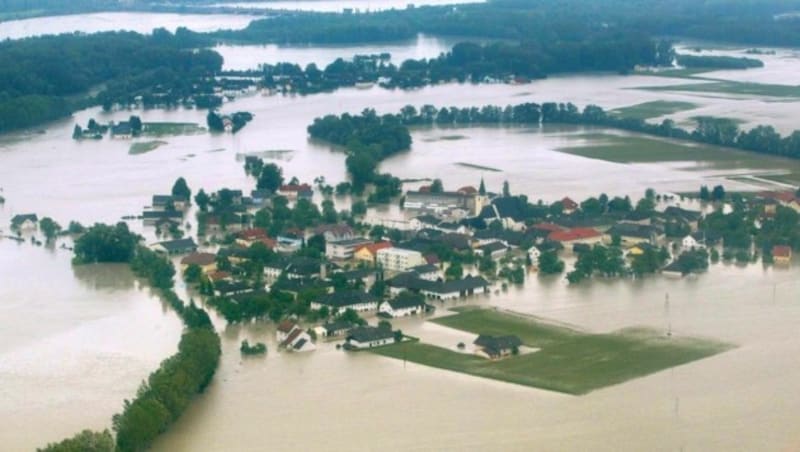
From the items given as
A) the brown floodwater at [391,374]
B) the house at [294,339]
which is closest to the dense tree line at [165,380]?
the brown floodwater at [391,374]

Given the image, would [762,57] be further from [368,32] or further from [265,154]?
[265,154]

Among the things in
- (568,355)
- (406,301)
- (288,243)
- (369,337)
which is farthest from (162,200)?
(568,355)

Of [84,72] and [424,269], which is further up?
[84,72]

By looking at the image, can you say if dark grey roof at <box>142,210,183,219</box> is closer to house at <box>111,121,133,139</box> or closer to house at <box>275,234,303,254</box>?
house at <box>275,234,303,254</box>

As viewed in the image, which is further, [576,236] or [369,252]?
[576,236]

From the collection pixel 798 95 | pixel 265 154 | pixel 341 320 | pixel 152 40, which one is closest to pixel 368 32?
pixel 152 40

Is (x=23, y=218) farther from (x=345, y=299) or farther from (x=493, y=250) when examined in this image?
(x=345, y=299)
